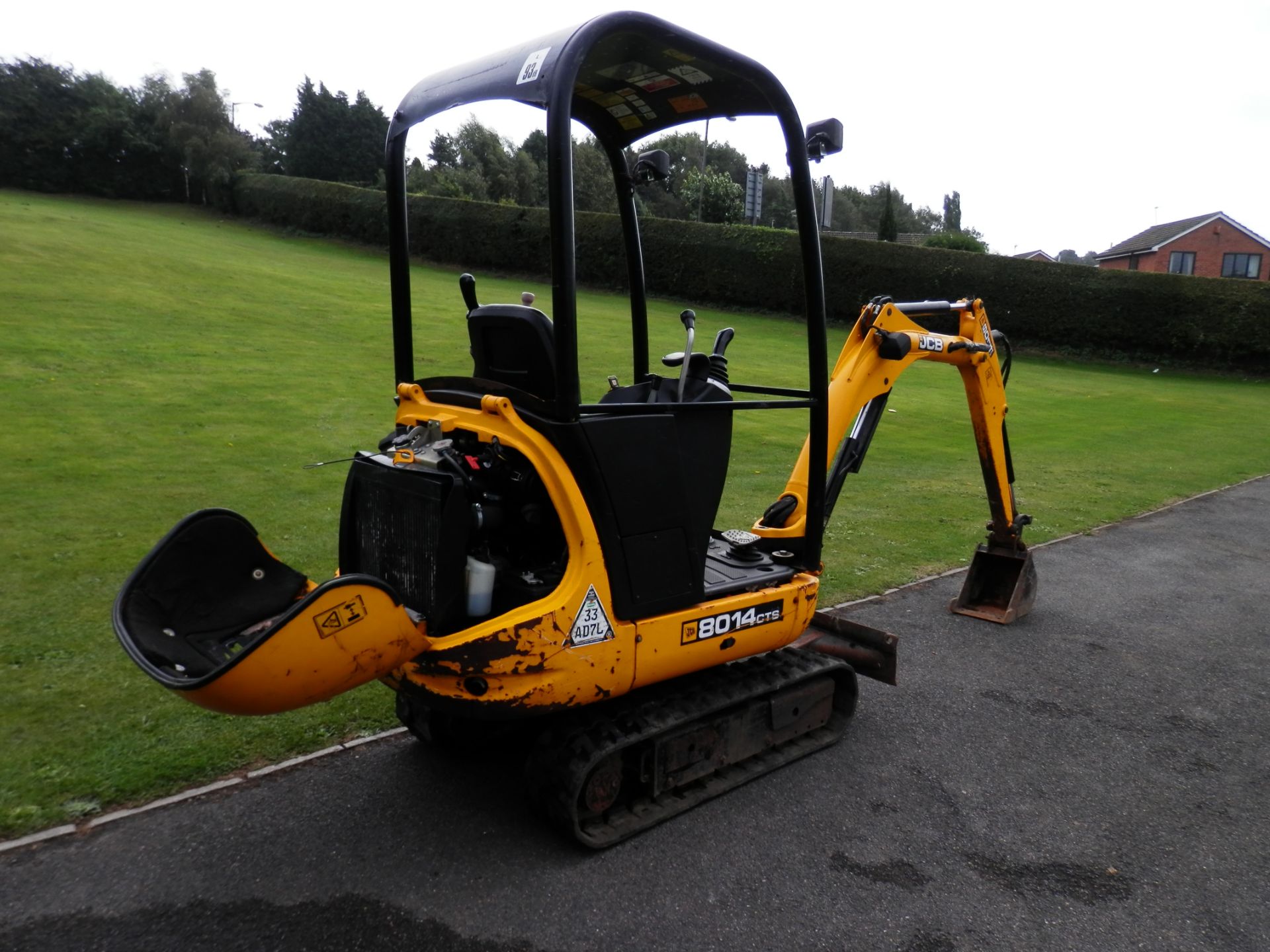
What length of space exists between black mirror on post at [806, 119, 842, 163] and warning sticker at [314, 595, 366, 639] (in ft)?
8.71

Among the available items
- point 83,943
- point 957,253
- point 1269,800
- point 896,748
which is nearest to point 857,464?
point 896,748

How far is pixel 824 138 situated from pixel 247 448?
25.0ft

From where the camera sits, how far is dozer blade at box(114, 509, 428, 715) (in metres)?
2.98

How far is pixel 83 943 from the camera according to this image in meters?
3.04

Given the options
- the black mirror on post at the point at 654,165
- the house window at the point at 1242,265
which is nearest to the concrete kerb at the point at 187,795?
the black mirror on post at the point at 654,165

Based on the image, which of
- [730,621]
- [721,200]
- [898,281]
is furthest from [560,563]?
[721,200]

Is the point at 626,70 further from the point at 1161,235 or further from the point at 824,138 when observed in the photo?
the point at 1161,235

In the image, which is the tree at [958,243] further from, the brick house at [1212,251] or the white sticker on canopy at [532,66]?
the white sticker on canopy at [532,66]

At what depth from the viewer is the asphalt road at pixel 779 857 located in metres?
3.24

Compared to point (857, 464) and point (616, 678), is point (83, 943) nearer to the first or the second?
A: point (616, 678)

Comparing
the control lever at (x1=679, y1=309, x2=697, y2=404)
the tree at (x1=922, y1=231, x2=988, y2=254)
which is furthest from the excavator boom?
the tree at (x1=922, y1=231, x2=988, y2=254)

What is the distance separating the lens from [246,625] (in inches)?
148

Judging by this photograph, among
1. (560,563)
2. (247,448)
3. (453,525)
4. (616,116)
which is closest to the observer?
(453,525)

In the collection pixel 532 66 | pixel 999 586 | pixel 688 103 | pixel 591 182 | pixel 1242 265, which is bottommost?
pixel 999 586
